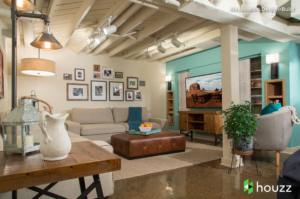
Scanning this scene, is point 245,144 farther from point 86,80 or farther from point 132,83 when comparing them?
point 86,80

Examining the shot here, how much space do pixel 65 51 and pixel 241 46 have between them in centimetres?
450

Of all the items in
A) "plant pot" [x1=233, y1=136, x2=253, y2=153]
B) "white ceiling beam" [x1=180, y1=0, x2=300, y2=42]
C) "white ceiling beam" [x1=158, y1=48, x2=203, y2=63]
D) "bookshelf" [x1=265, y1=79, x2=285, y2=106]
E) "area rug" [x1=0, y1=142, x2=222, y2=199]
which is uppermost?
"white ceiling beam" [x1=158, y1=48, x2=203, y2=63]

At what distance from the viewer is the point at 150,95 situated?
22.9ft

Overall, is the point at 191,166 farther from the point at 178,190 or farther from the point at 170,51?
the point at 170,51

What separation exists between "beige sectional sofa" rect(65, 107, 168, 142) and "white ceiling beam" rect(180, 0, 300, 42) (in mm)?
3163

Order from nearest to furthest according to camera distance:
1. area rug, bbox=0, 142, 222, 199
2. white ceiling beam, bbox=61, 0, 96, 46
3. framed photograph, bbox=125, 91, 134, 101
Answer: area rug, bbox=0, 142, 222, 199 → white ceiling beam, bbox=61, 0, 96, 46 → framed photograph, bbox=125, 91, 134, 101

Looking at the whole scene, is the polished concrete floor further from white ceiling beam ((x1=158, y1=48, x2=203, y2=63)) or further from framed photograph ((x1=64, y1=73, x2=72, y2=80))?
framed photograph ((x1=64, y1=73, x2=72, y2=80))

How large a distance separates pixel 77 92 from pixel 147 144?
310cm

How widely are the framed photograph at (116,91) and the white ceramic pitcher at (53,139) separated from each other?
17.2 ft

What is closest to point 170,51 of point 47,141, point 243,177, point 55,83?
point 55,83

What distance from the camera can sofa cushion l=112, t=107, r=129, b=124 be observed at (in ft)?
19.0

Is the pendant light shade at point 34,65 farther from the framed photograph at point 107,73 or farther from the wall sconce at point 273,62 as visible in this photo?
the wall sconce at point 273,62

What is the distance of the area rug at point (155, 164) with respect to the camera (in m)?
1.85

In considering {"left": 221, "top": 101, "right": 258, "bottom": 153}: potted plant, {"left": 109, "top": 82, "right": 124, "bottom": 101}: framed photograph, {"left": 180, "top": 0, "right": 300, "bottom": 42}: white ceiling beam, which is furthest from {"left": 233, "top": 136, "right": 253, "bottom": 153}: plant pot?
{"left": 109, "top": 82, "right": 124, "bottom": 101}: framed photograph
